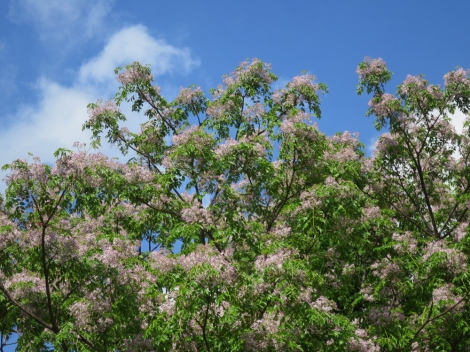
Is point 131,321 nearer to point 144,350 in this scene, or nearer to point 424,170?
point 144,350

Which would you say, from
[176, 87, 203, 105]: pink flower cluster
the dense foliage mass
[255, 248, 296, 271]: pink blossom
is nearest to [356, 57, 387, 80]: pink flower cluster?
the dense foliage mass

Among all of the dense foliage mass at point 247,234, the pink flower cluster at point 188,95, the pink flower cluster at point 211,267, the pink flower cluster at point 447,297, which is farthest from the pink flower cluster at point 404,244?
the pink flower cluster at point 188,95

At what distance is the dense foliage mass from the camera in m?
10.4

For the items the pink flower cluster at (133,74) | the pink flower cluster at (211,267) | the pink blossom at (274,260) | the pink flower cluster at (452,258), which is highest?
the pink flower cluster at (133,74)

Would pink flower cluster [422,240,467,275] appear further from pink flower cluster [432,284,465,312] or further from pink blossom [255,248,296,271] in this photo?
pink blossom [255,248,296,271]

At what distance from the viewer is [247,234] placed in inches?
533

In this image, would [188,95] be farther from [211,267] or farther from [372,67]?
[211,267]

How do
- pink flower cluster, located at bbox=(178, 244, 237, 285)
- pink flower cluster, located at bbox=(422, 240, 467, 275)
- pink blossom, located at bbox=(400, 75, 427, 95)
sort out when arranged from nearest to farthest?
pink flower cluster, located at bbox=(178, 244, 237, 285) < pink flower cluster, located at bbox=(422, 240, 467, 275) < pink blossom, located at bbox=(400, 75, 427, 95)

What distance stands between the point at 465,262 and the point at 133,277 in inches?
308

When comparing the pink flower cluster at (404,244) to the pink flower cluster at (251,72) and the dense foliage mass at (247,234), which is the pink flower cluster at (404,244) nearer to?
the dense foliage mass at (247,234)

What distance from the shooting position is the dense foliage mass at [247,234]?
1041 centimetres

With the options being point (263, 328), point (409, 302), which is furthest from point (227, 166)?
point (409, 302)

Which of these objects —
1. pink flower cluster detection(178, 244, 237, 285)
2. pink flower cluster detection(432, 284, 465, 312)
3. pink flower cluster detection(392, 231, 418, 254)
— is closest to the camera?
pink flower cluster detection(178, 244, 237, 285)

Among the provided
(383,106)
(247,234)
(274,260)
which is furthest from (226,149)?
(383,106)
